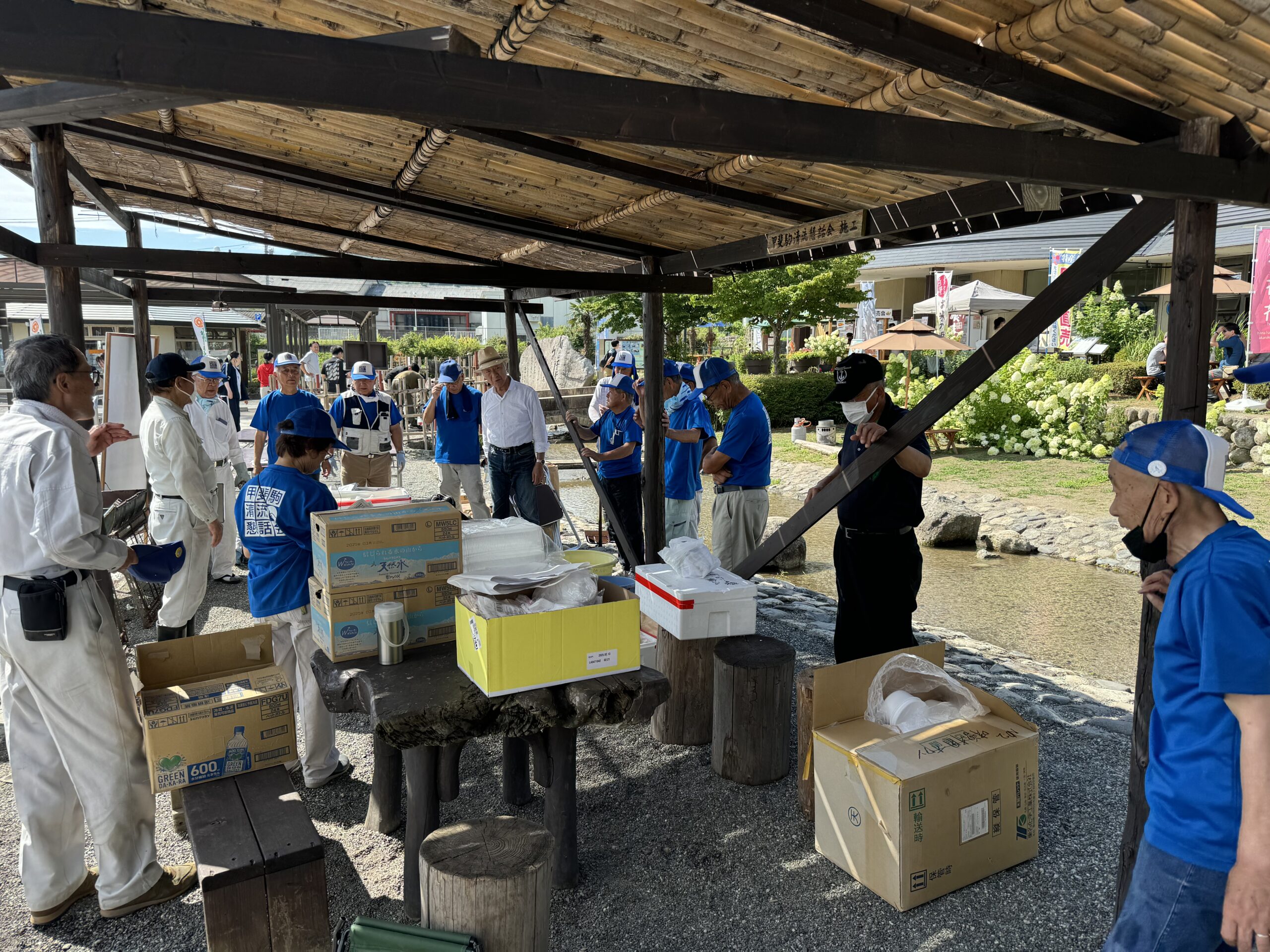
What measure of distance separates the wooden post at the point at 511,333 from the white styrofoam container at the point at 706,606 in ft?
13.9

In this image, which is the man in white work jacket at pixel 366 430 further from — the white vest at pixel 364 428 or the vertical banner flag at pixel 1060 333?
the vertical banner flag at pixel 1060 333

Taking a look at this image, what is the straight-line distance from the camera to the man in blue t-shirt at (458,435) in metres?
8.09

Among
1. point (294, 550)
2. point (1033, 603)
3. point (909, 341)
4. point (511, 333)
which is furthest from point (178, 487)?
point (909, 341)

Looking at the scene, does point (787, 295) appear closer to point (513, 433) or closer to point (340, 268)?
point (513, 433)

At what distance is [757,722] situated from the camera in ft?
13.2

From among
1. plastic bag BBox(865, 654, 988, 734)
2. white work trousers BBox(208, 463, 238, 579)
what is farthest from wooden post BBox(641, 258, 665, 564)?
white work trousers BBox(208, 463, 238, 579)

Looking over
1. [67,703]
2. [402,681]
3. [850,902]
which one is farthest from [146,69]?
[850,902]

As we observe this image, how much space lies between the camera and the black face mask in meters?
2.01

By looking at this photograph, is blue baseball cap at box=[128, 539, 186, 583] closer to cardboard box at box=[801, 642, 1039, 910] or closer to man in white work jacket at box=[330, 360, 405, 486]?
cardboard box at box=[801, 642, 1039, 910]

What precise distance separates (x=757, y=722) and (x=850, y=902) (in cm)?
99

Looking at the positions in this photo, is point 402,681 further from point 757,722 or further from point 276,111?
point 276,111

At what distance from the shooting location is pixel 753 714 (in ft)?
13.1

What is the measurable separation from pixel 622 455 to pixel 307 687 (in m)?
3.99

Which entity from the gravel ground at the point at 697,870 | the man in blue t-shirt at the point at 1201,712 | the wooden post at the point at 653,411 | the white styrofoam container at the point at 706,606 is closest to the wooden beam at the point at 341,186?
the wooden post at the point at 653,411
